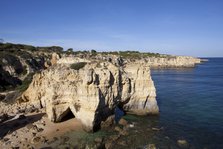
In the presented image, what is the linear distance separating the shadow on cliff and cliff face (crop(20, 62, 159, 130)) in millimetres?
2501

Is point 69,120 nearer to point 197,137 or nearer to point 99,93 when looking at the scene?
point 99,93

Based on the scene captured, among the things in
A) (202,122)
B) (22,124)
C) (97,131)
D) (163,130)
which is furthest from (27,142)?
(202,122)

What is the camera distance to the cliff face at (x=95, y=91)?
23641 millimetres

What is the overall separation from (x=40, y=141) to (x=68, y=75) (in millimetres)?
8079

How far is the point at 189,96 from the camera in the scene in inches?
1601

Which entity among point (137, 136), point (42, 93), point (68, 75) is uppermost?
point (68, 75)

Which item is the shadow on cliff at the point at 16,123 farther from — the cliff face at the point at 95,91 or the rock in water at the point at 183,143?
the rock in water at the point at 183,143

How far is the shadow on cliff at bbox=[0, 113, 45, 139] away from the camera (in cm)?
2367

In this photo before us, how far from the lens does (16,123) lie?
25438 millimetres

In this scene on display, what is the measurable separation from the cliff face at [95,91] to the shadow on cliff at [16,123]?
98.5 inches

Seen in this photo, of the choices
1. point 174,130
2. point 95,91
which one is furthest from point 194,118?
point 95,91

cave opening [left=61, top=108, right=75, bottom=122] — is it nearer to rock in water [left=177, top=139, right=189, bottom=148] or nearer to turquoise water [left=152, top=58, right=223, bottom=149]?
turquoise water [left=152, top=58, right=223, bottom=149]

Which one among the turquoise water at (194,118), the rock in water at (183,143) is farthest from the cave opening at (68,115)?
the rock in water at (183,143)

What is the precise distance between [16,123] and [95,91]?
10622mm
